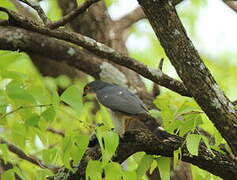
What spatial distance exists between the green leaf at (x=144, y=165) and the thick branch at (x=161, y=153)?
0.10 ft

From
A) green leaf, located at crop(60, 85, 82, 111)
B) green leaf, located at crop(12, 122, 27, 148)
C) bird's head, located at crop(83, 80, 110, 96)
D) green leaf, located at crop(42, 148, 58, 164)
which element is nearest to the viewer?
green leaf, located at crop(60, 85, 82, 111)

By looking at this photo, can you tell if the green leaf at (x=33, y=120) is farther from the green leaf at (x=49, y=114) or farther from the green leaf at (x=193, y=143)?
the green leaf at (x=193, y=143)

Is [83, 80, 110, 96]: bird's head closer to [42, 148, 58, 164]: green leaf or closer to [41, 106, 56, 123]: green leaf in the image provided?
[42, 148, 58, 164]: green leaf

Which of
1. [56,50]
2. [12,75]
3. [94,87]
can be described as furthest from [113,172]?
[56,50]

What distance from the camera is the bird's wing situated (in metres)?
3.22

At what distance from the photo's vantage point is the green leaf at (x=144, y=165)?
3.01m

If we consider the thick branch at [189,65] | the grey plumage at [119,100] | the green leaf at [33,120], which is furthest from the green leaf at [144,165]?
the green leaf at [33,120]

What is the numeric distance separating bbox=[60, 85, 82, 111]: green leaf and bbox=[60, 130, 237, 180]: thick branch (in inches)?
15.8

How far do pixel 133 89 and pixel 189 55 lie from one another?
181 centimetres

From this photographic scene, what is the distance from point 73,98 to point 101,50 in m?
0.32

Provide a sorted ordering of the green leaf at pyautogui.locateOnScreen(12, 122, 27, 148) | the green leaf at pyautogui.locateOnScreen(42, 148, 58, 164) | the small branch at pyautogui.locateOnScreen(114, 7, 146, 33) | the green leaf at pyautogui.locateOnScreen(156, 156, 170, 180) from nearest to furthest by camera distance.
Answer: the green leaf at pyautogui.locateOnScreen(156, 156, 170, 180) → the green leaf at pyautogui.locateOnScreen(12, 122, 27, 148) → the green leaf at pyautogui.locateOnScreen(42, 148, 58, 164) → the small branch at pyautogui.locateOnScreen(114, 7, 146, 33)

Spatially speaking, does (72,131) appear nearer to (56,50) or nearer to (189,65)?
(189,65)

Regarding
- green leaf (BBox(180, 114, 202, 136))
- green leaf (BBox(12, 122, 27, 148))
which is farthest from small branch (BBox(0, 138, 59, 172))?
green leaf (BBox(180, 114, 202, 136))

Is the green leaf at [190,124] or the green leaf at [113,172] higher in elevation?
the green leaf at [190,124]
